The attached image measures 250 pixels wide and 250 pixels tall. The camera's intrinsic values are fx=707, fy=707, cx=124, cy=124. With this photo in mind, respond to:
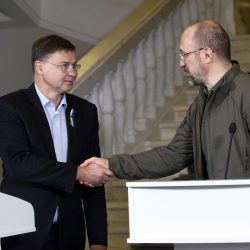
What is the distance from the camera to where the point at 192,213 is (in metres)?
2.07

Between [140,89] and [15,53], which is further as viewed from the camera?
[15,53]

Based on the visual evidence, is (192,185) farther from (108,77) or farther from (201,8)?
(201,8)

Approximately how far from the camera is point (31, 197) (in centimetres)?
289

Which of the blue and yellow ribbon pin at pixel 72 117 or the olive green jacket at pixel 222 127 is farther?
the blue and yellow ribbon pin at pixel 72 117

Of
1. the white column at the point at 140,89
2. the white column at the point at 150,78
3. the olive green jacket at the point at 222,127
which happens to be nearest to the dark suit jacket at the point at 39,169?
the olive green jacket at the point at 222,127

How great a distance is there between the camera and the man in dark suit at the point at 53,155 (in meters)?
Result: 2.85

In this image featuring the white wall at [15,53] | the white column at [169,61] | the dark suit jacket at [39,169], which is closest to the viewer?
the dark suit jacket at [39,169]

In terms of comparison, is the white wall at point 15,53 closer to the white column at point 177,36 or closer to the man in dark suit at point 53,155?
the white column at point 177,36

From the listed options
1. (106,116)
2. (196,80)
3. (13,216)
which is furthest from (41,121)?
(106,116)

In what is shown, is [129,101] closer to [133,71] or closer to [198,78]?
Answer: [133,71]

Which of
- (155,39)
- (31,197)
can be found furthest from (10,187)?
(155,39)

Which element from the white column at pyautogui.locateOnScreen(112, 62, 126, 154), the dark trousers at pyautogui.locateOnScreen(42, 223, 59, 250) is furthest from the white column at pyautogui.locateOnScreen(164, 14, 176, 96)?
the dark trousers at pyautogui.locateOnScreen(42, 223, 59, 250)

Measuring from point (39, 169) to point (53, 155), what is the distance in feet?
0.39

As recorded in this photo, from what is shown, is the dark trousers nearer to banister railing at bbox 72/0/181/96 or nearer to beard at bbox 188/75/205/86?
→ beard at bbox 188/75/205/86
